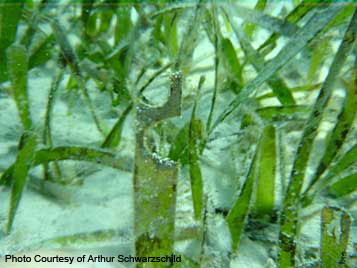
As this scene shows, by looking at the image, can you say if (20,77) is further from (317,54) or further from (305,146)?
(317,54)

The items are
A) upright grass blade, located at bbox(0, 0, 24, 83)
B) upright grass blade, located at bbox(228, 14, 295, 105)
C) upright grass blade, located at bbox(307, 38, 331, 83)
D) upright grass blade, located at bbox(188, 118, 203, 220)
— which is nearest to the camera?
upright grass blade, located at bbox(188, 118, 203, 220)

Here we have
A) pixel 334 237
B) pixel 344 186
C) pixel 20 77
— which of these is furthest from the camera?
pixel 20 77

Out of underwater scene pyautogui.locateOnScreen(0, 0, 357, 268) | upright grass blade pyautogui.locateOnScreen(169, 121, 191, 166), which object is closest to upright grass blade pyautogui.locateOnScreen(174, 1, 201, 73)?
underwater scene pyautogui.locateOnScreen(0, 0, 357, 268)

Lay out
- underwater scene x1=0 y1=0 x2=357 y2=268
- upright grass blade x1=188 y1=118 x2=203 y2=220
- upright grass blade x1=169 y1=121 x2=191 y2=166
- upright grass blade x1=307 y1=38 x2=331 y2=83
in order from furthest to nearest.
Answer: upright grass blade x1=307 y1=38 x2=331 y2=83
upright grass blade x1=169 y1=121 x2=191 y2=166
upright grass blade x1=188 y1=118 x2=203 y2=220
underwater scene x1=0 y1=0 x2=357 y2=268

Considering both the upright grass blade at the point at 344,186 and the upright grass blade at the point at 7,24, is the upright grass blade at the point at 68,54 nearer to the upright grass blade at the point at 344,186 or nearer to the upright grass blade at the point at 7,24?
the upright grass blade at the point at 7,24

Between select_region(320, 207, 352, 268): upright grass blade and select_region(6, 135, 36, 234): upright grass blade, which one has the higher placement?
select_region(6, 135, 36, 234): upright grass blade

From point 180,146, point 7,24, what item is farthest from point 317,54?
point 7,24

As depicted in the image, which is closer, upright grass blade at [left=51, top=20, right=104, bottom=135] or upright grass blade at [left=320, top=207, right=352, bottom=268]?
upright grass blade at [left=320, top=207, right=352, bottom=268]

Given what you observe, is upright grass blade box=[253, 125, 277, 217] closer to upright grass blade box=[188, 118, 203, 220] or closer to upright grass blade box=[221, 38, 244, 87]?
upright grass blade box=[188, 118, 203, 220]
